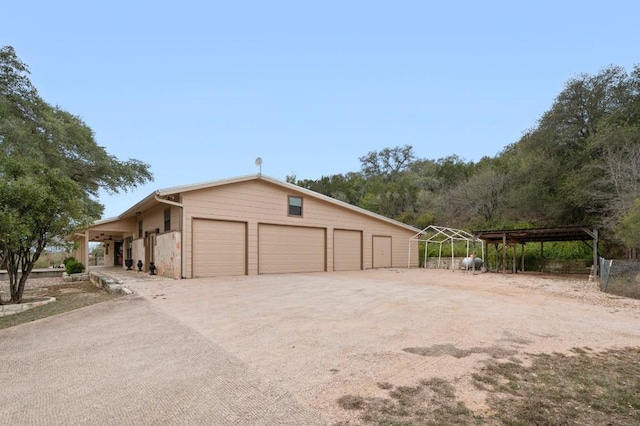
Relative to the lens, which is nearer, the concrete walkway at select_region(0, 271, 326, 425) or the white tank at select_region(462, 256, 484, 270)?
the concrete walkway at select_region(0, 271, 326, 425)

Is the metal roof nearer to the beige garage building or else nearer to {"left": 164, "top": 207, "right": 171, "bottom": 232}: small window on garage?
the beige garage building

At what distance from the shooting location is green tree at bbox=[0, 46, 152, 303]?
25.3ft

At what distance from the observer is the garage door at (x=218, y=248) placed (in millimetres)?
13047

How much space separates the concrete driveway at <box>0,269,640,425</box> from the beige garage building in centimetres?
494

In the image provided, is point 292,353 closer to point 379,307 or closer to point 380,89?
point 379,307

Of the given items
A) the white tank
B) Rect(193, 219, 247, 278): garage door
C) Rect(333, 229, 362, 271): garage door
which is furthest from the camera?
the white tank

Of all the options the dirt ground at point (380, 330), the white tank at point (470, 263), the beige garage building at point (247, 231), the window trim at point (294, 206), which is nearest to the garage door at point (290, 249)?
the beige garage building at point (247, 231)

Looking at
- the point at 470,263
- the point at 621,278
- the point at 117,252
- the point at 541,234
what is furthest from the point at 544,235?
the point at 117,252

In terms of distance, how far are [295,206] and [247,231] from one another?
276 cm

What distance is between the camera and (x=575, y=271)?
1809 cm

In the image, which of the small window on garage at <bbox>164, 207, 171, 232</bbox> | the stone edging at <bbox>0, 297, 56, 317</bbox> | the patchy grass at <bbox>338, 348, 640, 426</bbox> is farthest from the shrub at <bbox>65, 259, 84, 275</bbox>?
the patchy grass at <bbox>338, 348, 640, 426</bbox>

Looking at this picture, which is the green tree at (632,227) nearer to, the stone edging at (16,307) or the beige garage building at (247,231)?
the beige garage building at (247,231)

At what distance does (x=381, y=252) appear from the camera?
20.6 meters

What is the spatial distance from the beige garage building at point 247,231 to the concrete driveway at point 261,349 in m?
4.94
